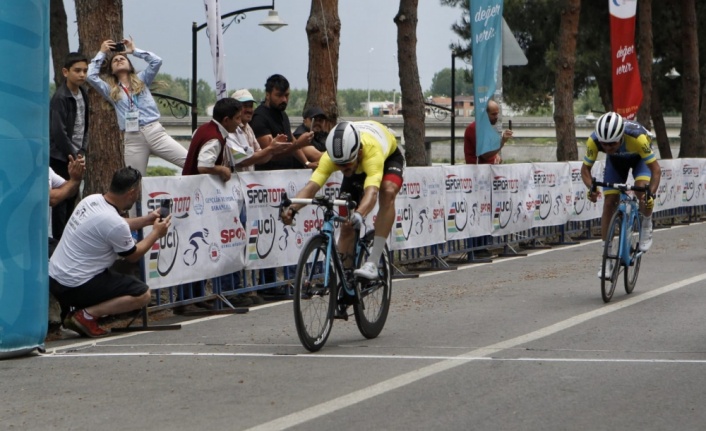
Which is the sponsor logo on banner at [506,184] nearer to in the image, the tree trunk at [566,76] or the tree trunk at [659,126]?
the tree trunk at [566,76]

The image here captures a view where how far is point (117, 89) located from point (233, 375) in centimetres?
556

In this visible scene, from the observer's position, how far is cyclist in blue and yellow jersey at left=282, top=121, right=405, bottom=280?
31.7 feet

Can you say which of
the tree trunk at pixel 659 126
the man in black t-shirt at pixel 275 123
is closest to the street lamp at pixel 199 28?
the man in black t-shirt at pixel 275 123

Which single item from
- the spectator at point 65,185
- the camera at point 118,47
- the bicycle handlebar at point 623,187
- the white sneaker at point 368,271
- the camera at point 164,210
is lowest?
the white sneaker at point 368,271

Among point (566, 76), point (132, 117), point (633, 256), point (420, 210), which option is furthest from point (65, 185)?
point (566, 76)

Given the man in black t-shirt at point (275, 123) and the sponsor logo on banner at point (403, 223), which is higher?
the man in black t-shirt at point (275, 123)

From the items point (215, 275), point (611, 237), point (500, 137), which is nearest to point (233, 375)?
point (215, 275)

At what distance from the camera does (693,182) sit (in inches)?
1168

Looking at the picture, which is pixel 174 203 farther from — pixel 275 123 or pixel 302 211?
pixel 275 123

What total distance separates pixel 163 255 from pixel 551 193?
35.1 feet

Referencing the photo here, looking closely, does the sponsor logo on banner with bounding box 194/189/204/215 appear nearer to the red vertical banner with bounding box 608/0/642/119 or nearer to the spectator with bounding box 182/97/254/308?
the spectator with bounding box 182/97/254/308

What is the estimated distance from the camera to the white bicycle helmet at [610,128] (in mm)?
12773

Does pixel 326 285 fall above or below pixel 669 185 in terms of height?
below

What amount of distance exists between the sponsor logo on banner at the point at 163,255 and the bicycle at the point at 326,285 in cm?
248
